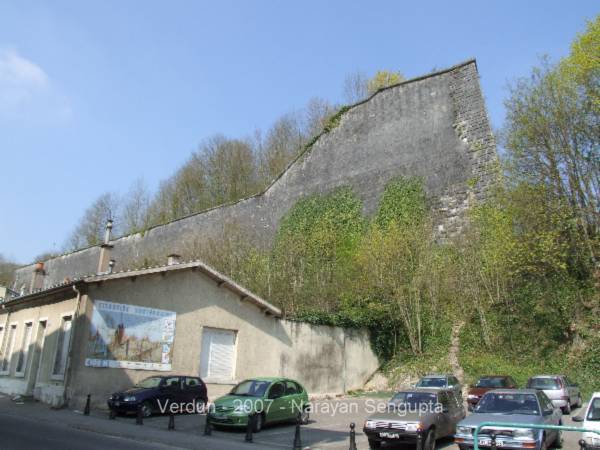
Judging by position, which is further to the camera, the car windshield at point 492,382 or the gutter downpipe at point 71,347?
the car windshield at point 492,382

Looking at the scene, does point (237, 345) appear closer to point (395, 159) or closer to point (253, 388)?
point (253, 388)

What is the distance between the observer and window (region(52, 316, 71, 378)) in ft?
58.5

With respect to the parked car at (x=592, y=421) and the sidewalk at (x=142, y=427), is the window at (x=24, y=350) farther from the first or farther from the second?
the parked car at (x=592, y=421)

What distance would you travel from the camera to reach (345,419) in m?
17.0

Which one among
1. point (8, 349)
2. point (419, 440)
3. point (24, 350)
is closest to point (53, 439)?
point (419, 440)

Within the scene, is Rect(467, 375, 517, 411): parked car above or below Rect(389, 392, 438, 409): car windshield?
above

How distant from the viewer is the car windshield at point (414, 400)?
12477mm

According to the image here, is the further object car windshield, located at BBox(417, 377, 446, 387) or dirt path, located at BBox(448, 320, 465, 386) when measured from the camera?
dirt path, located at BBox(448, 320, 465, 386)

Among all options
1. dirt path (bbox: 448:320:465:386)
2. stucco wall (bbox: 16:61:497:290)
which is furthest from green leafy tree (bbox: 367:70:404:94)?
dirt path (bbox: 448:320:465:386)

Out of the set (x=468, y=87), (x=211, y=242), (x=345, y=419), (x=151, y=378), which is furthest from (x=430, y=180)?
(x=151, y=378)

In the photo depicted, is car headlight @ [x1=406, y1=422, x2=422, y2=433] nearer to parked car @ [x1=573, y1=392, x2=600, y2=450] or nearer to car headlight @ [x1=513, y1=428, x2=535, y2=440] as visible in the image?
car headlight @ [x1=513, y1=428, x2=535, y2=440]

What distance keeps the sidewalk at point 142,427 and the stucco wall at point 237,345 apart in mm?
1509

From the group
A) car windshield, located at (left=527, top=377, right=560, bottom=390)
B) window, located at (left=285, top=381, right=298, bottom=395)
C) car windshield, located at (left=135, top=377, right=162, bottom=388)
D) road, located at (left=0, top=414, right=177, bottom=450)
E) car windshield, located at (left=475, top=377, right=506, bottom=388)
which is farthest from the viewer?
car windshield, located at (left=475, top=377, right=506, bottom=388)

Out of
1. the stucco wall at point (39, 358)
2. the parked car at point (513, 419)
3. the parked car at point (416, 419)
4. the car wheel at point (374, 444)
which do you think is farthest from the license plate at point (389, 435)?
the stucco wall at point (39, 358)
